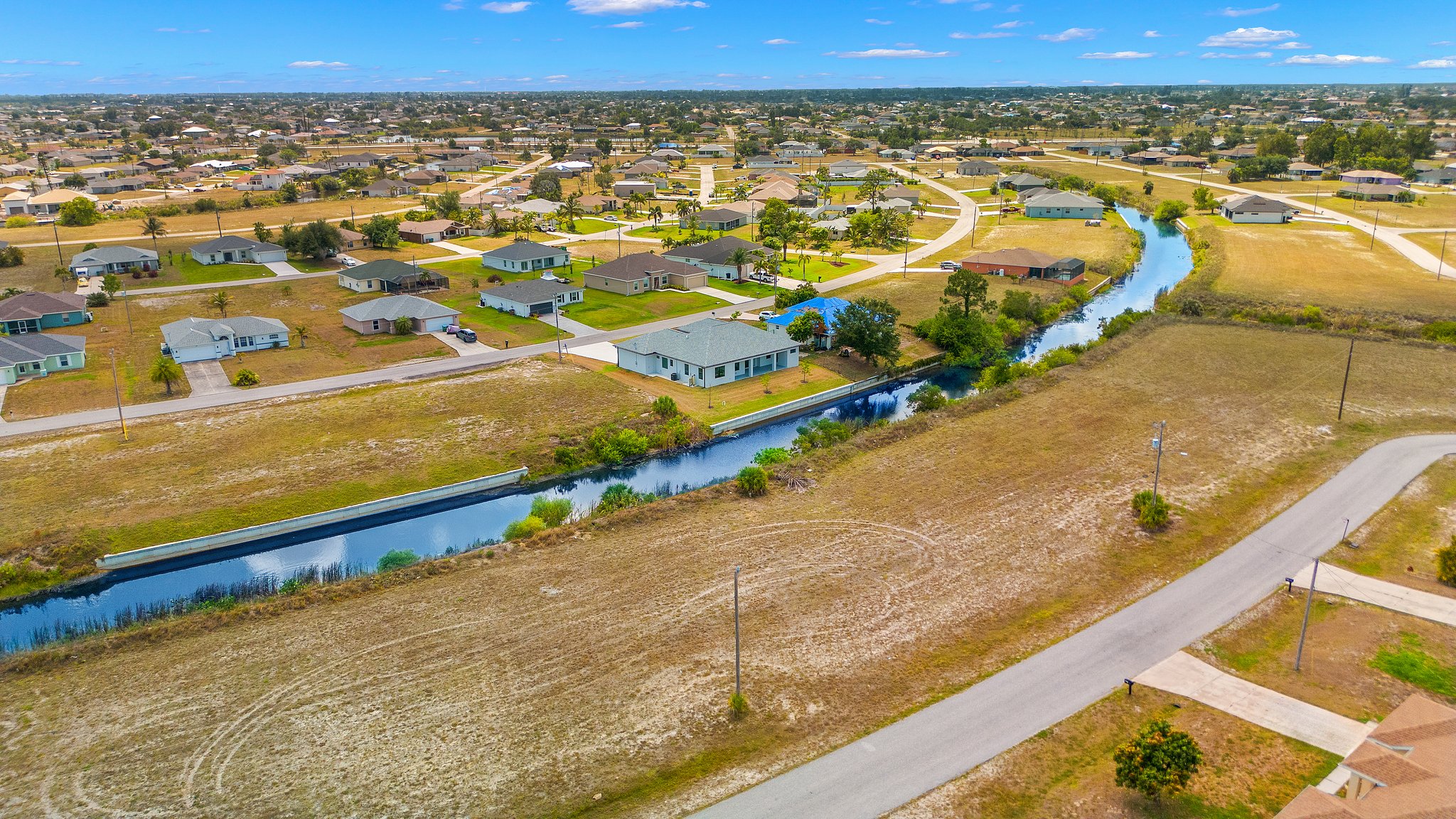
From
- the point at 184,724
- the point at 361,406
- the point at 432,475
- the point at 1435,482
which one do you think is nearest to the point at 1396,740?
the point at 1435,482

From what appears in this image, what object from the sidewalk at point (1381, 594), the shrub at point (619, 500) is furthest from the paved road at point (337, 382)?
the sidewalk at point (1381, 594)

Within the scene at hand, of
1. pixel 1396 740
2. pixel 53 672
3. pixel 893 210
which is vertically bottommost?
pixel 53 672

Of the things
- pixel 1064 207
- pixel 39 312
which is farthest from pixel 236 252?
pixel 1064 207

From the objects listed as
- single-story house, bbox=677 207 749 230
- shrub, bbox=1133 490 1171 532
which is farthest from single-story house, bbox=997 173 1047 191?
shrub, bbox=1133 490 1171 532

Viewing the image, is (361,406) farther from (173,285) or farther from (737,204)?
(737,204)

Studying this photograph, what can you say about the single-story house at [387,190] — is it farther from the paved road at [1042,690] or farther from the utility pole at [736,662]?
the paved road at [1042,690]
